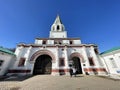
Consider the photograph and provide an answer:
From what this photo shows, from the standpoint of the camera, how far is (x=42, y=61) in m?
16.3

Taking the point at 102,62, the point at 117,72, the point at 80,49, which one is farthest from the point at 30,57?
the point at 117,72

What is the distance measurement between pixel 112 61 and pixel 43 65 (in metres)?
14.9

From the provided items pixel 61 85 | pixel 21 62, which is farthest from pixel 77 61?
pixel 21 62

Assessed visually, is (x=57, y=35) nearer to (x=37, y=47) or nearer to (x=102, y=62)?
(x=37, y=47)

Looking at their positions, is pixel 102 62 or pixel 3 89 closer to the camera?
pixel 3 89

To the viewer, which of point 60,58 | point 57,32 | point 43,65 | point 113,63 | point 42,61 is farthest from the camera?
point 57,32

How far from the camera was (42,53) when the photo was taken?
636 inches

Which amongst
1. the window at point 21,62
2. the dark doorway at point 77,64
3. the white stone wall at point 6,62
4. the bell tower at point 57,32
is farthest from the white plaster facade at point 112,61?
the white stone wall at point 6,62

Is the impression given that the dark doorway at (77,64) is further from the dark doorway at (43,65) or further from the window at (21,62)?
the window at (21,62)

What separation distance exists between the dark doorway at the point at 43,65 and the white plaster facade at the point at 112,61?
1262 cm

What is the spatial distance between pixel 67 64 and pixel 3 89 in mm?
10774

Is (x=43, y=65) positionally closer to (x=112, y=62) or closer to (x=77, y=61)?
(x=77, y=61)

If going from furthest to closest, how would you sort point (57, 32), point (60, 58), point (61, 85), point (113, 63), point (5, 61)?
point (57, 32) → point (60, 58) → point (113, 63) → point (5, 61) → point (61, 85)

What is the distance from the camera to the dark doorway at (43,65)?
15234mm
